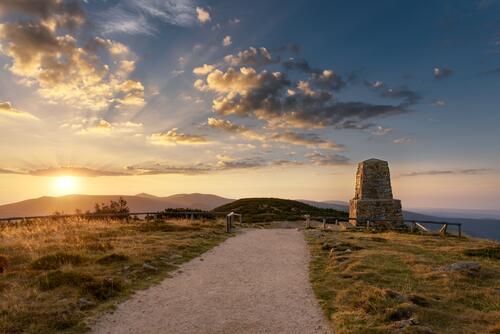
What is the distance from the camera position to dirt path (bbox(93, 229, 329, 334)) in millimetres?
7570

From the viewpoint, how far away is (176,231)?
23516 mm

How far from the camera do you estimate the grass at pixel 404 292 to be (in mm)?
7578

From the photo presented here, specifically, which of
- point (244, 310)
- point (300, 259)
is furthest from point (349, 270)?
point (244, 310)

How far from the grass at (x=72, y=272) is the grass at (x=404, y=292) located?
5.51 metres

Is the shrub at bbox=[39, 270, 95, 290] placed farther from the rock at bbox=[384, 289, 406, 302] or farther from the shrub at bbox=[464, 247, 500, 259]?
the shrub at bbox=[464, 247, 500, 259]

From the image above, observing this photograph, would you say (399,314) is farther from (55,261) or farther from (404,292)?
(55,261)

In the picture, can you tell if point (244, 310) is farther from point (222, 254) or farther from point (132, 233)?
point (132, 233)

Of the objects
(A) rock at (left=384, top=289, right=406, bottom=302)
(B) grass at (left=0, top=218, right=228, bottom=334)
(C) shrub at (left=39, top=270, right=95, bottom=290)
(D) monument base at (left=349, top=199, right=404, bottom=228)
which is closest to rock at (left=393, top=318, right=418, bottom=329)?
(A) rock at (left=384, top=289, right=406, bottom=302)

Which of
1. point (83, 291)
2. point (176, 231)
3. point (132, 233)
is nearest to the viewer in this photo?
point (83, 291)

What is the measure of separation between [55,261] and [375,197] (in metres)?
31.2

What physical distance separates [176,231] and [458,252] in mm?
16056

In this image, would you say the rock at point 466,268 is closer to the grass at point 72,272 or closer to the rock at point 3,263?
the grass at point 72,272

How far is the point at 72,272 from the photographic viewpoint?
10.5 meters

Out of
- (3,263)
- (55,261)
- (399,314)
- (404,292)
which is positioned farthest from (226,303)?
(3,263)
